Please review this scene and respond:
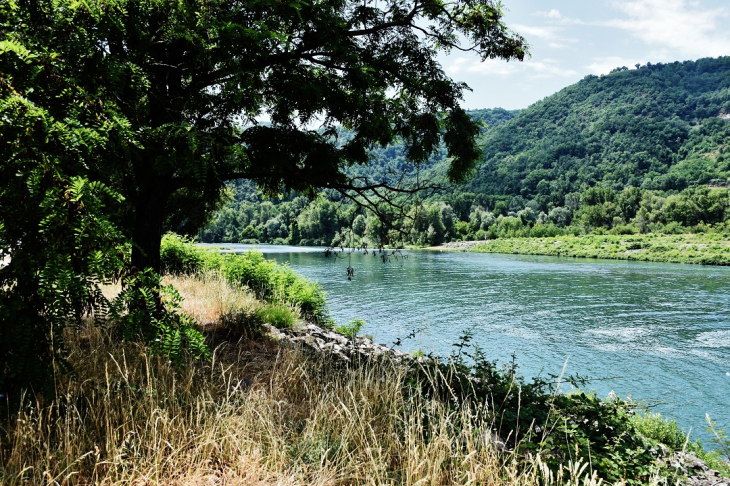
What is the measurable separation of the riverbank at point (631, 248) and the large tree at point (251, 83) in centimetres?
4120

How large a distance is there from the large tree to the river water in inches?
79.6

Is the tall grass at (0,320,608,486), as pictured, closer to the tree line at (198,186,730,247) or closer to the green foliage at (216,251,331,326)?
the green foliage at (216,251,331,326)

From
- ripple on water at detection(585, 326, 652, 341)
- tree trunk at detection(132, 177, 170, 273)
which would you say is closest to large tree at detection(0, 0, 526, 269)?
tree trunk at detection(132, 177, 170, 273)

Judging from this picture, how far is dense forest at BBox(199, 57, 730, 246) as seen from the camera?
7188 centimetres

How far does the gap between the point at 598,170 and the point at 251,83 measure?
5522 inches

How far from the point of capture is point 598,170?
411 ft

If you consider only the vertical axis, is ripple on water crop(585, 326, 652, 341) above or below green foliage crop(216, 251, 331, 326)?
below

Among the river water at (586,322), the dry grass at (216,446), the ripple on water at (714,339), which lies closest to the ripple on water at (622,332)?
the river water at (586,322)

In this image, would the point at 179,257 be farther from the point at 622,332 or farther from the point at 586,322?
the point at 622,332

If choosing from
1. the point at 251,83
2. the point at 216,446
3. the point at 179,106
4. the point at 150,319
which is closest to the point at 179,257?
the point at 179,106

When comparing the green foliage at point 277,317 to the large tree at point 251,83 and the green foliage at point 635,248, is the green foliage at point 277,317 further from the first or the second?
the green foliage at point 635,248

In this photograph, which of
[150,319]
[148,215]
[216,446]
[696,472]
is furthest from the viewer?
[148,215]

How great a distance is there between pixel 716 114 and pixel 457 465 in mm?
181324

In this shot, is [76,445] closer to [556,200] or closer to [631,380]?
[631,380]
